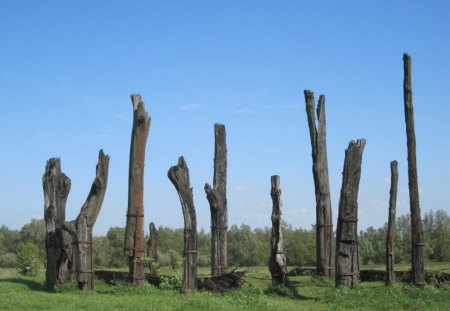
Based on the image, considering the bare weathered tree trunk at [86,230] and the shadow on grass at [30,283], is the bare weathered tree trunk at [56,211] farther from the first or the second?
the bare weathered tree trunk at [86,230]

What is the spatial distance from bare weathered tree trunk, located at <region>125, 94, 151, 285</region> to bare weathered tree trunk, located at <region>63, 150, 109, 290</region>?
114cm

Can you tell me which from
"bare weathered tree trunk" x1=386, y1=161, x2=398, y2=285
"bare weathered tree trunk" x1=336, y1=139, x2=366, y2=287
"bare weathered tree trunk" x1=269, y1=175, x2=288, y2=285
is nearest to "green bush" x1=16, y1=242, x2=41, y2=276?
"bare weathered tree trunk" x1=269, y1=175, x2=288, y2=285

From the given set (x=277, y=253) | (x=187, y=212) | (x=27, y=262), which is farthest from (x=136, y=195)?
(x=27, y=262)

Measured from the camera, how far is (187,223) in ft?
62.2

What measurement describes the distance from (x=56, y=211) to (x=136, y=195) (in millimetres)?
2913

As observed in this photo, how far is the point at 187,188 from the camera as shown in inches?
753

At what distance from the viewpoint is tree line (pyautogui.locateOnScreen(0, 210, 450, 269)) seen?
37688 millimetres

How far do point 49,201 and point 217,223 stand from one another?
6.07 meters

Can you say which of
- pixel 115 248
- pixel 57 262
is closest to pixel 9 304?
pixel 57 262

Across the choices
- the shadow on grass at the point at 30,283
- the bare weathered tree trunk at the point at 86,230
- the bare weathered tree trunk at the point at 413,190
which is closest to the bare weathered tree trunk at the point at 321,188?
the bare weathered tree trunk at the point at 413,190

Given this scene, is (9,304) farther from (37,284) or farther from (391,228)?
(391,228)

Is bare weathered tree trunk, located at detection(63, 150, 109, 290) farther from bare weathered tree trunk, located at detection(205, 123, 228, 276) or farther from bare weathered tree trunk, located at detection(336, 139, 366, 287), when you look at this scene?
bare weathered tree trunk, located at detection(336, 139, 366, 287)

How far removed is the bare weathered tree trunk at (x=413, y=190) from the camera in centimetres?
2111

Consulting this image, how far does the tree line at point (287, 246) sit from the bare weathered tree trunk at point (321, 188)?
13433 millimetres
